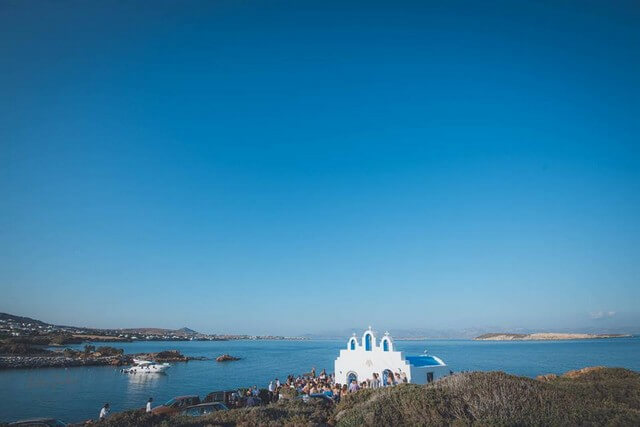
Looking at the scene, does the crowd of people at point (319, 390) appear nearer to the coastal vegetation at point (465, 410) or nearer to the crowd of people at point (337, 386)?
the crowd of people at point (337, 386)

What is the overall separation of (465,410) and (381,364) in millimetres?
14056

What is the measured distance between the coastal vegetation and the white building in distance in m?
9.99

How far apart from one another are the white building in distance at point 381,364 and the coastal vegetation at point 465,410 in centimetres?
999

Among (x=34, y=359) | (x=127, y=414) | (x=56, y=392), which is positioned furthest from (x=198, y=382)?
(x=127, y=414)

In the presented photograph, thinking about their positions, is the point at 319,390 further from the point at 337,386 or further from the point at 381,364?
the point at 381,364

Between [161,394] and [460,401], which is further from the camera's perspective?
[161,394]

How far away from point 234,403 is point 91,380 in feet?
137

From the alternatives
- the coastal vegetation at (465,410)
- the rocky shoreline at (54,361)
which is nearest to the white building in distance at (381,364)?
the coastal vegetation at (465,410)

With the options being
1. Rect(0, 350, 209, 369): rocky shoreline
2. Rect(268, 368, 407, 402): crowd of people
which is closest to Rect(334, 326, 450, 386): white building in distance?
Rect(268, 368, 407, 402): crowd of people

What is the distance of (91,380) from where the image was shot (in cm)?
5116

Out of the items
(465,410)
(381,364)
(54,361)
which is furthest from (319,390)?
(54,361)

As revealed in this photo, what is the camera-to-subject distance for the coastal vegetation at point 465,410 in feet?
32.1

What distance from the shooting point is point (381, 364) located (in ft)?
79.5

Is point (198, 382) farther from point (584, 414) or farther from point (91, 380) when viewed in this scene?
point (584, 414)
